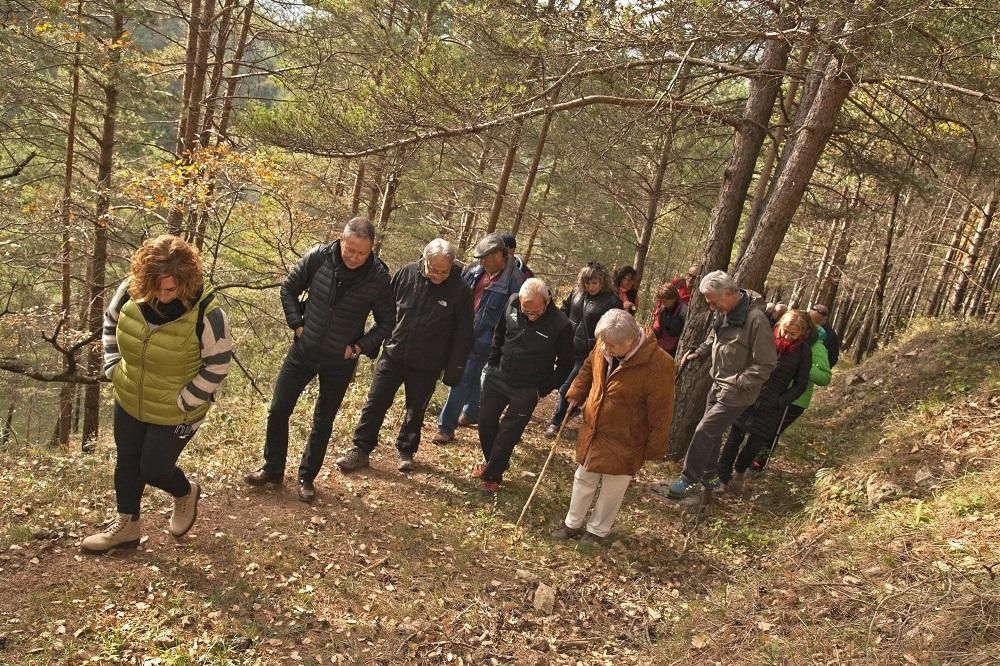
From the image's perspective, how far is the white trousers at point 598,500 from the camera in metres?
4.88

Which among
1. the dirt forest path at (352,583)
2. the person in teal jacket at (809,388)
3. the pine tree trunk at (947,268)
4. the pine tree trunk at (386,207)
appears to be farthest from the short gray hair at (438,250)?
the pine tree trunk at (947,268)

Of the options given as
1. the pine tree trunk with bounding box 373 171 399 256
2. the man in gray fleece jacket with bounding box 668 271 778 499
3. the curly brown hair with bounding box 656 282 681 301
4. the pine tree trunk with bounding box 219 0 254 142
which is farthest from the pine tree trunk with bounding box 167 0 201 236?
the man in gray fleece jacket with bounding box 668 271 778 499

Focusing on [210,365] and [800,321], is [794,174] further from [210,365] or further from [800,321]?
[210,365]

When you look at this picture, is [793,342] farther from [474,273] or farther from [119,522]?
[119,522]

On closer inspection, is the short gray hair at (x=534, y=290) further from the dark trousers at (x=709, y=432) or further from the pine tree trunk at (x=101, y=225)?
the pine tree trunk at (x=101, y=225)

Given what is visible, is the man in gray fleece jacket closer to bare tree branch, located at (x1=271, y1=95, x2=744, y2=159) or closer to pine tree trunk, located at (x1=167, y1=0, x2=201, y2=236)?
bare tree branch, located at (x1=271, y1=95, x2=744, y2=159)

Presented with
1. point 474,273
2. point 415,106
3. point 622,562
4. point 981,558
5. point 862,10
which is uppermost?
point 862,10

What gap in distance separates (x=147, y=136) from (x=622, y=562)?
11416mm

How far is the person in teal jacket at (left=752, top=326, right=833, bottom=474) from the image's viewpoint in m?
6.39

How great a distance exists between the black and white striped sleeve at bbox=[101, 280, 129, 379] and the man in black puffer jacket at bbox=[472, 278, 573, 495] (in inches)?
113

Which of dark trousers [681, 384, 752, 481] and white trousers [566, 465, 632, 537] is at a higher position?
dark trousers [681, 384, 752, 481]

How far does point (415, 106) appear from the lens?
6.11 m

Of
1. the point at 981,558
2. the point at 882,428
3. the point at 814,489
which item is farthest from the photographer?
the point at 882,428

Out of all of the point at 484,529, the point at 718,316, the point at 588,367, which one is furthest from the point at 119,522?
the point at 718,316
